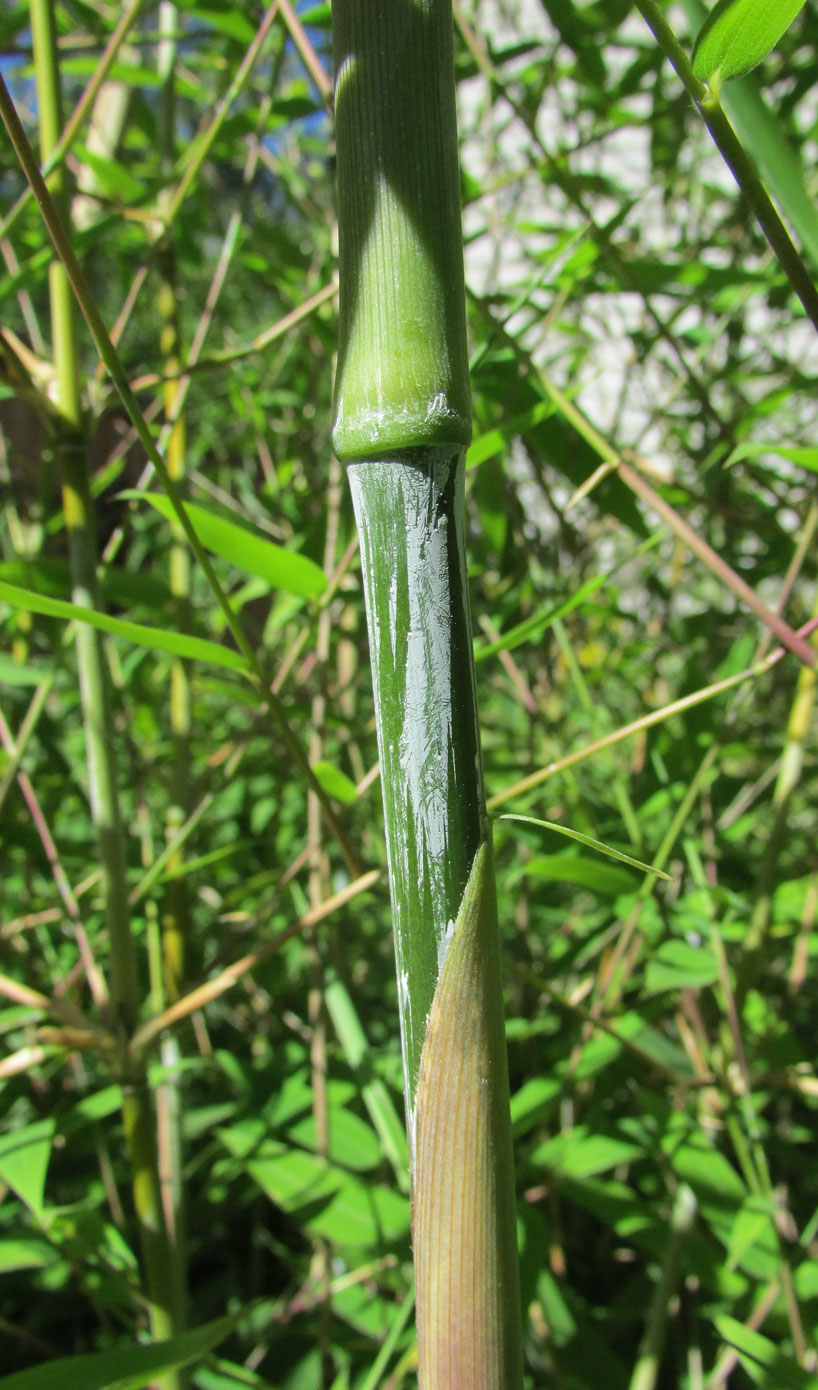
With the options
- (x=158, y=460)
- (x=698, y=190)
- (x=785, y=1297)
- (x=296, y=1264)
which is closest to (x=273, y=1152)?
(x=296, y=1264)

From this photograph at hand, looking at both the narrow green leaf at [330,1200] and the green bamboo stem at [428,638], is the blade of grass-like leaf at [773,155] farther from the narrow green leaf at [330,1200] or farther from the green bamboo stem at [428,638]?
the narrow green leaf at [330,1200]

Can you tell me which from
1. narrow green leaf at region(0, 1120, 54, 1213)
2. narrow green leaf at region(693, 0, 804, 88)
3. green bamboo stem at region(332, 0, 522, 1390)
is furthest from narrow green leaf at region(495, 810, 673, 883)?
narrow green leaf at region(0, 1120, 54, 1213)

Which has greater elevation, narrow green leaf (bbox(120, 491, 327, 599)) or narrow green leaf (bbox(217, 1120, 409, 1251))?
narrow green leaf (bbox(120, 491, 327, 599))

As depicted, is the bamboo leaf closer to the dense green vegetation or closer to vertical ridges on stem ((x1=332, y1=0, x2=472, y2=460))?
the dense green vegetation

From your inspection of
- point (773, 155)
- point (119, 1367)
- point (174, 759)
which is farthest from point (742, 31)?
point (174, 759)

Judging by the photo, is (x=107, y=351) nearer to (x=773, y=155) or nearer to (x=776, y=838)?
(x=773, y=155)

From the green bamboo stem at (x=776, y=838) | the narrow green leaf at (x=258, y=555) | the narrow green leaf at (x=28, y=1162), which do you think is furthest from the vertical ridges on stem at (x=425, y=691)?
the green bamboo stem at (x=776, y=838)
